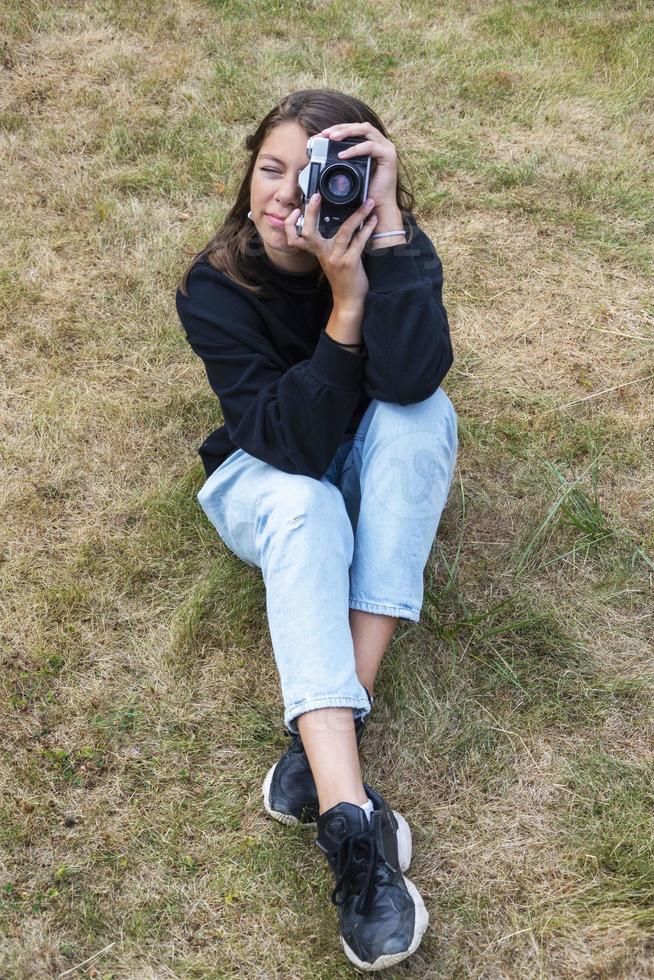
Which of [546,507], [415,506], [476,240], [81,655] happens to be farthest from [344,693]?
[476,240]

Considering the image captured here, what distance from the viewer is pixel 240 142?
411cm

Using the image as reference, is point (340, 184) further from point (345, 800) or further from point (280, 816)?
point (280, 816)

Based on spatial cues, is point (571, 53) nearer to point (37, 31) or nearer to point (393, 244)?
point (37, 31)

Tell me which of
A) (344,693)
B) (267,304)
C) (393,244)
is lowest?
(344,693)

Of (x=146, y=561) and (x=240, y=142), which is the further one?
(x=240, y=142)

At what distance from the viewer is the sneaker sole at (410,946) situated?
1.76 metres

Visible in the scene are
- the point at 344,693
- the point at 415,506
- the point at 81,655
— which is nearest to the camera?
the point at 344,693

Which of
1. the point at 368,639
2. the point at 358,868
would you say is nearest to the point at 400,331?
the point at 368,639

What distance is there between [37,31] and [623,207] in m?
3.16

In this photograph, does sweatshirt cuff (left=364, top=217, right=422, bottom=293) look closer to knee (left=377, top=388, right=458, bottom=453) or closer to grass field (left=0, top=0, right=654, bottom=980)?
knee (left=377, top=388, right=458, bottom=453)

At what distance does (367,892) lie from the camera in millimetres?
1776

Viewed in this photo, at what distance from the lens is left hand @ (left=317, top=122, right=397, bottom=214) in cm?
196

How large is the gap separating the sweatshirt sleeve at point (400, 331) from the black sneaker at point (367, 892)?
3.00 feet

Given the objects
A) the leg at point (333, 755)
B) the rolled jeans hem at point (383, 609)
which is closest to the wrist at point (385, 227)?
the rolled jeans hem at point (383, 609)
